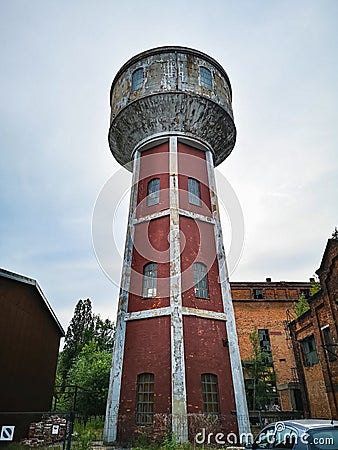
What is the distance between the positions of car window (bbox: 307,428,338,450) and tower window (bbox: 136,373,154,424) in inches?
275

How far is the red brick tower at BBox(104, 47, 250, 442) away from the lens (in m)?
11.3

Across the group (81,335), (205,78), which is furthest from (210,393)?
(81,335)

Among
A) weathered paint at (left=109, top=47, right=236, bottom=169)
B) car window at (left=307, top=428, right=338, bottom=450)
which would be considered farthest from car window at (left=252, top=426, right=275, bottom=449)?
weathered paint at (left=109, top=47, right=236, bottom=169)

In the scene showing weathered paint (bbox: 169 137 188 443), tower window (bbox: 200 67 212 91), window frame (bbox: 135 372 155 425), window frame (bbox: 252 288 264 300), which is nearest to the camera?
weathered paint (bbox: 169 137 188 443)

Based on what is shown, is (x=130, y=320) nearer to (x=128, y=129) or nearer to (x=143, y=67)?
(x=128, y=129)

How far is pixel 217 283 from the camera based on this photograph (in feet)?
45.3

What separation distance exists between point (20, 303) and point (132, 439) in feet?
16.9

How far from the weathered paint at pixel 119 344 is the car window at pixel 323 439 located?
7786 millimetres

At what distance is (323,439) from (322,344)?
9016 mm

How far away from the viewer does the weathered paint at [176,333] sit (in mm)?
10500

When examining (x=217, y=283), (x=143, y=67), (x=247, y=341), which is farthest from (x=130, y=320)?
(x=247, y=341)

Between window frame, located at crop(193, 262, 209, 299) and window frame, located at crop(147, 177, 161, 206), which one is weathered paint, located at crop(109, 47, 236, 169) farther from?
window frame, located at crop(193, 262, 209, 299)

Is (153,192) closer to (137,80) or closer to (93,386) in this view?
(137,80)

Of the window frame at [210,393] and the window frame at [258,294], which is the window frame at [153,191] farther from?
the window frame at [258,294]
